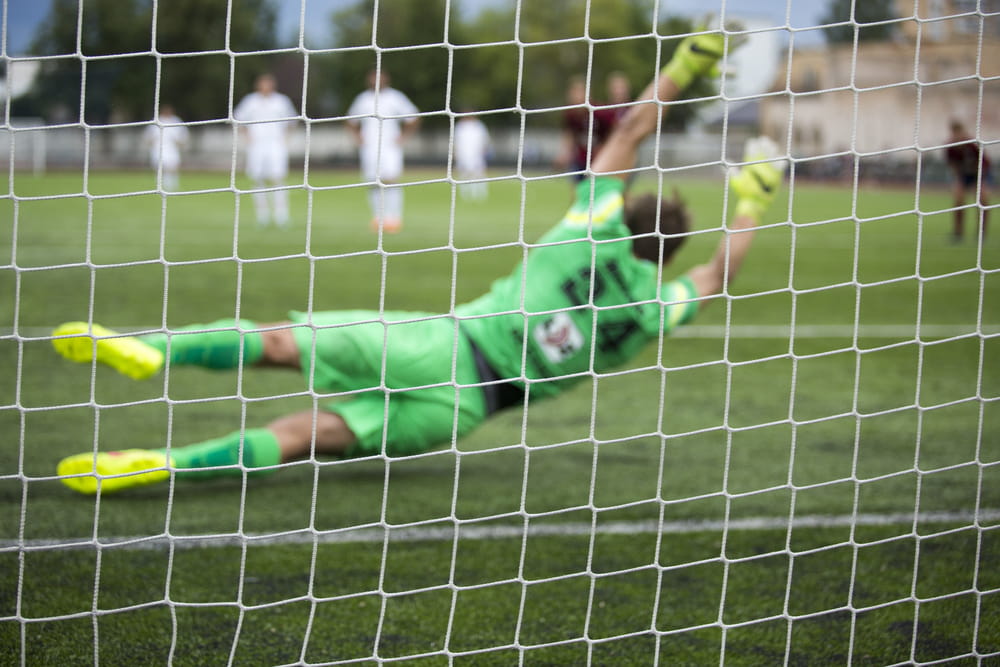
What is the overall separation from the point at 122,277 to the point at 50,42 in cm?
2576

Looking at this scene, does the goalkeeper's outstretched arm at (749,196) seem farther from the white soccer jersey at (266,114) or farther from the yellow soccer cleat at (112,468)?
the white soccer jersey at (266,114)

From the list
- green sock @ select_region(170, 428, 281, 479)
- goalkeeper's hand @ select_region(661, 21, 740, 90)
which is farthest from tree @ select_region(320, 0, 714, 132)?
green sock @ select_region(170, 428, 281, 479)

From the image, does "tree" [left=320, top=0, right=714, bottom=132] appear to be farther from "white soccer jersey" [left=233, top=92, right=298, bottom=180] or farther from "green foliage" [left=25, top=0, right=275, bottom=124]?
"white soccer jersey" [left=233, top=92, right=298, bottom=180]

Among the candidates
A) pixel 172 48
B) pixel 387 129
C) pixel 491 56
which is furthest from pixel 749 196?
pixel 491 56

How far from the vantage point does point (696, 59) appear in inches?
135

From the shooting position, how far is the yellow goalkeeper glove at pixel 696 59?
3.43m

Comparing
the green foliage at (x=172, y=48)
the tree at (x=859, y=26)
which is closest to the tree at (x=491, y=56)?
the green foliage at (x=172, y=48)

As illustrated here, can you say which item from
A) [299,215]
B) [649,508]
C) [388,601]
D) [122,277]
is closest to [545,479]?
[649,508]

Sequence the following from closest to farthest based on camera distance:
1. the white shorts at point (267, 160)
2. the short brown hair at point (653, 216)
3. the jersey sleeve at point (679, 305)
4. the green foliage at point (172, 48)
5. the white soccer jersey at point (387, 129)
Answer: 1. the jersey sleeve at point (679, 305)
2. the short brown hair at point (653, 216)
3. the white soccer jersey at point (387, 129)
4. the white shorts at point (267, 160)
5. the green foliage at point (172, 48)

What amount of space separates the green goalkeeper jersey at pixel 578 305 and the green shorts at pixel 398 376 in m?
0.13

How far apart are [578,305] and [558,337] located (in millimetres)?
115

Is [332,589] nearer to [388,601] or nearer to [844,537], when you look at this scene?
[388,601]

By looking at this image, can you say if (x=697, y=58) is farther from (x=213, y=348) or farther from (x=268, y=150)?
(x=268, y=150)

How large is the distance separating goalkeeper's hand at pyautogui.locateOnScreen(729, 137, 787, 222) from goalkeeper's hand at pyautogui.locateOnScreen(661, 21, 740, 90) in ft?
0.90
